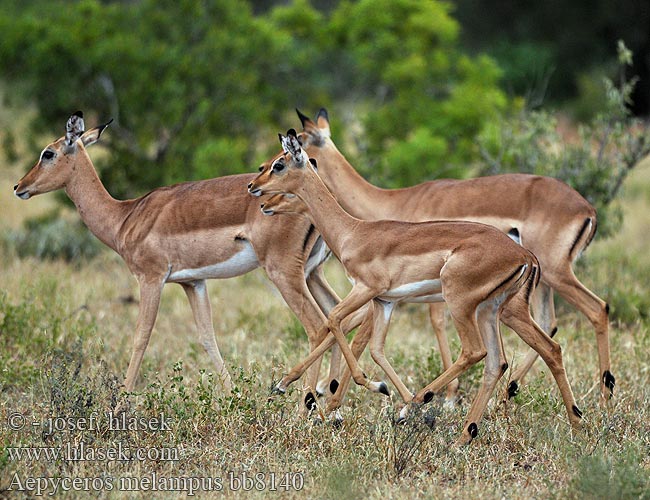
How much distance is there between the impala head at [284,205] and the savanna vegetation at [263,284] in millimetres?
1032

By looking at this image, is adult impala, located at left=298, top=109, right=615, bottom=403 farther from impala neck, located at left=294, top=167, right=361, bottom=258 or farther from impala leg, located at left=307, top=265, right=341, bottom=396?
impala neck, located at left=294, top=167, right=361, bottom=258

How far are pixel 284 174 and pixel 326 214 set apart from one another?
1.13ft

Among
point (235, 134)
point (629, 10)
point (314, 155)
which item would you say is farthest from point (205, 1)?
point (629, 10)

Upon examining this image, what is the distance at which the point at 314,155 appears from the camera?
24.2 feet

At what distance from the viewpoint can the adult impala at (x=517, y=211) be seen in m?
6.80

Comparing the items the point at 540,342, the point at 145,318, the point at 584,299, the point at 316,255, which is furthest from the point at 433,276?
the point at 145,318

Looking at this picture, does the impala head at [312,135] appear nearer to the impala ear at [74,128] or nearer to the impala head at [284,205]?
the impala head at [284,205]

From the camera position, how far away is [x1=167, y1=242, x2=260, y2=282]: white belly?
6.50 metres

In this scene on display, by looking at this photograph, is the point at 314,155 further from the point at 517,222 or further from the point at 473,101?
the point at 473,101

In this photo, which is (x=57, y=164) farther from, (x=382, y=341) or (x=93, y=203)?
(x=382, y=341)

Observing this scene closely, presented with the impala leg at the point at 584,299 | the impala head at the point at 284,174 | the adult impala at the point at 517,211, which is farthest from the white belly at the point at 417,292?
the impala leg at the point at 584,299

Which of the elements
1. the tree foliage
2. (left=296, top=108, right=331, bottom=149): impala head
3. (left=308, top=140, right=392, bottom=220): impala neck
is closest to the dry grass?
(left=308, top=140, right=392, bottom=220): impala neck

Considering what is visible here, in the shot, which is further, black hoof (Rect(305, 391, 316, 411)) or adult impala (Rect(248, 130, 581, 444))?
black hoof (Rect(305, 391, 316, 411))

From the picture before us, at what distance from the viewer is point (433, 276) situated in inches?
219
